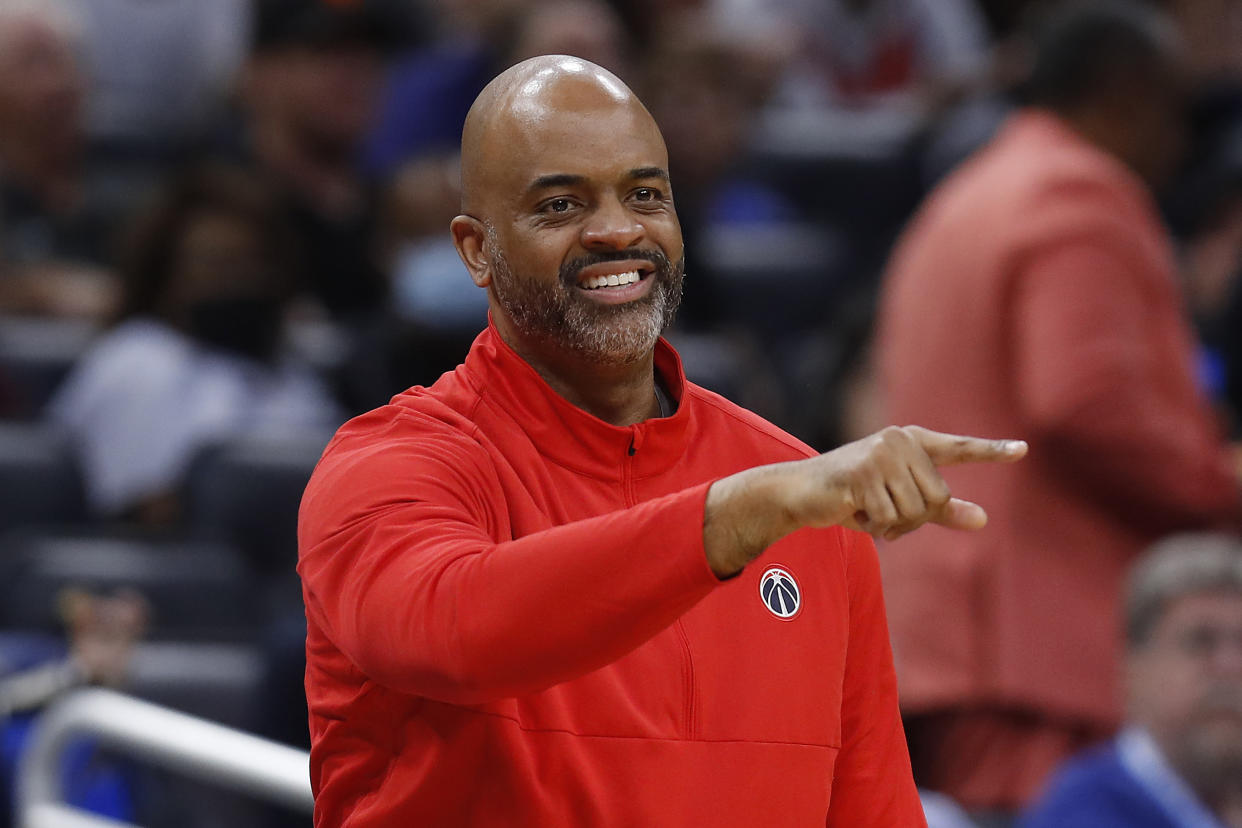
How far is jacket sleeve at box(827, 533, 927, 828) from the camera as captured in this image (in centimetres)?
159

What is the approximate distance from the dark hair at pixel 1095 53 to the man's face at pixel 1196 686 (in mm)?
874

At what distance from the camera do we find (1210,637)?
11.2 feet

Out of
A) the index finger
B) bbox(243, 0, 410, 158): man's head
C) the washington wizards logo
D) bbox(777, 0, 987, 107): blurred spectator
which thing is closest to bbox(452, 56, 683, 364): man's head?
the washington wizards logo

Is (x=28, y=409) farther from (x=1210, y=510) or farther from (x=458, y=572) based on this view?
(x=458, y=572)

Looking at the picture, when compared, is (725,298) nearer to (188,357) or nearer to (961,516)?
(188,357)

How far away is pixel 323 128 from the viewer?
5133mm

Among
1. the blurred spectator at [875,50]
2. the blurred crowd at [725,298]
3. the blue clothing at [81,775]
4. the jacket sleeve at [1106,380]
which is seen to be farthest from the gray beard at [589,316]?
the blurred spectator at [875,50]

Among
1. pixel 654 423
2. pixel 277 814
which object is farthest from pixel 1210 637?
pixel 654 423

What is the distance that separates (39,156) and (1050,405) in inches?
117

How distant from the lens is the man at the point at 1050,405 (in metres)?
3.14

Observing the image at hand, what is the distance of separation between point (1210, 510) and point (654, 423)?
6.67ft

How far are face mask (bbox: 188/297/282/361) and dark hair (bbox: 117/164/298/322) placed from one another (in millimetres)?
92

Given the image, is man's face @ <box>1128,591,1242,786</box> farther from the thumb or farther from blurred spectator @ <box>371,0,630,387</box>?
the thumb

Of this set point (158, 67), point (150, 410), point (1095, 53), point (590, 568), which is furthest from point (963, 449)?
point (158, 67)
